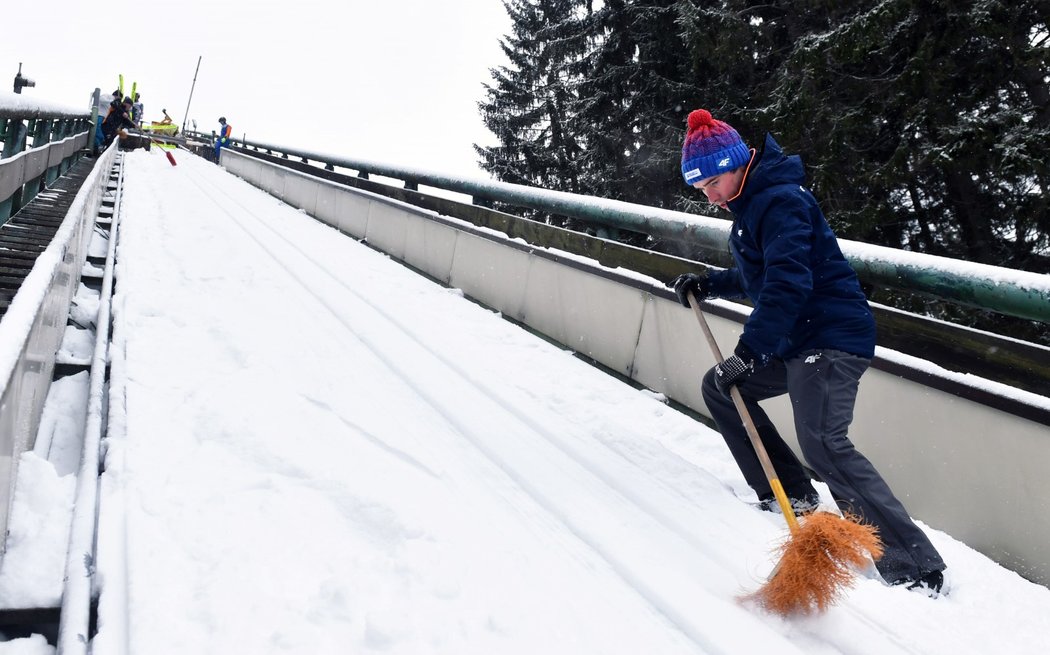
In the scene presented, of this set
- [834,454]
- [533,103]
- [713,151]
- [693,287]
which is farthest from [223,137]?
[834,454]

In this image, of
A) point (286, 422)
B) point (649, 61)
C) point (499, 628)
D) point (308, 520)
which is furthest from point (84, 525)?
point (649, 61)

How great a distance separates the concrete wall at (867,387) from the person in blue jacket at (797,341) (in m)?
0.43

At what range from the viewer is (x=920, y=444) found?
126 inches

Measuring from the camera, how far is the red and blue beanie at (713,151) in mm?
3211

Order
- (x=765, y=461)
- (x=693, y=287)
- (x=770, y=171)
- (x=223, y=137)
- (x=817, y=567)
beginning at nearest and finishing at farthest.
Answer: (x=817, y=567)
(x=765, y=461)
(x=770, y=171)
(x=693, y=287)
(x=223, y=137)

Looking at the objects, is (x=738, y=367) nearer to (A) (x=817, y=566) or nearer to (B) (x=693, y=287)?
(B) (x=693, y=287)

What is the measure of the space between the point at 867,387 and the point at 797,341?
0.66 m

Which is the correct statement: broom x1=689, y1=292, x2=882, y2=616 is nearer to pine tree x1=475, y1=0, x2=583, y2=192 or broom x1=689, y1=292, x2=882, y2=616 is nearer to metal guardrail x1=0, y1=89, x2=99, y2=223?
metal guardrail x1=0, y1=89, x2=99, y2=223

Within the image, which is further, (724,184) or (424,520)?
(724,184)

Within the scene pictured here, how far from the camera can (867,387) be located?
3441 mm

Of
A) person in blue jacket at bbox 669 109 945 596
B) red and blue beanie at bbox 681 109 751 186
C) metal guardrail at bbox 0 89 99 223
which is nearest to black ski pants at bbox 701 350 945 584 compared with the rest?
person in blue jacket at bbox 669 109 945 596

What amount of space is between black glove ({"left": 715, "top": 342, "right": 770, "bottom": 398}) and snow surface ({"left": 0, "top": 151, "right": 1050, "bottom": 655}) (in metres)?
0.57

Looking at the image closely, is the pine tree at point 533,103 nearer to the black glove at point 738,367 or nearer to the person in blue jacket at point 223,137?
the person in blue jacket at point 223,137

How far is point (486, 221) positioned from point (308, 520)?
15.7 ft
